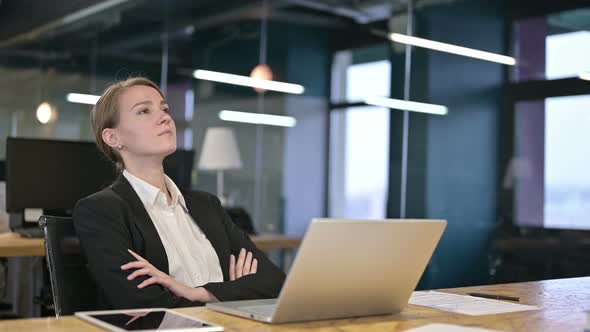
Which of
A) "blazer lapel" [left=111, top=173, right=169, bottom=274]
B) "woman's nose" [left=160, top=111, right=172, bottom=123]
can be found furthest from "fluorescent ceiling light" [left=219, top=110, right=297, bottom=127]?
"blazer lapel" [left=111, top=173, right=169, bottom=274]

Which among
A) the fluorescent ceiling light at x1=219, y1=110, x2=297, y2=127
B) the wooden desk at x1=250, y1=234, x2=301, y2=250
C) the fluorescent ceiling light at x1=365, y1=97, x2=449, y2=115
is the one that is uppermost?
the fluorescent ceiling light at x1=365, y1=97, x2=449, y2=115

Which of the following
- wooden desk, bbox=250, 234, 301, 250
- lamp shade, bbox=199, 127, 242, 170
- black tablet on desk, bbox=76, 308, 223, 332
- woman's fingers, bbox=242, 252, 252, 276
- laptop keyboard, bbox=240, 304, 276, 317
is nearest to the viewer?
black tablet on desk, bbox=76, 308, 223, 332

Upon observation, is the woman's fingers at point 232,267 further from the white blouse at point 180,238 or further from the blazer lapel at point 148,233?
the blazer lapel at point 148,233

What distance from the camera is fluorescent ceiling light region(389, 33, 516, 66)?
5.35 metres

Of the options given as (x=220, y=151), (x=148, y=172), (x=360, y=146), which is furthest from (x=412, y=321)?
(x=220, y=151)

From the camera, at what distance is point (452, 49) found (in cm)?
559

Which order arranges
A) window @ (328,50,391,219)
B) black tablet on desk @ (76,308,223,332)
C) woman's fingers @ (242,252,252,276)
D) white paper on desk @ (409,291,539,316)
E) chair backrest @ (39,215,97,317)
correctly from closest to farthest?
black tablet on desk @ (76,308,223,332) < white paper on desk @ (409,291,539,316) < chair backrest @ (39,215,97,317) < woman's fingers @ (242,252,252,276) < window @ (328,50,391,219)

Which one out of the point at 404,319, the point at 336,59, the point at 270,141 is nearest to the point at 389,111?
the point at 336,59

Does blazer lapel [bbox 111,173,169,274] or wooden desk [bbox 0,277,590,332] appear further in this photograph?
blazer lapel [bbox 111,173,169,274]

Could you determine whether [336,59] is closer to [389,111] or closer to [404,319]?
[389,111]

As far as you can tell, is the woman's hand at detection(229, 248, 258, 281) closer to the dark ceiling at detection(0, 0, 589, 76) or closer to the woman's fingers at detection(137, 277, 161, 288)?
the woman's fingers at detection(137, 277, 161, 288)

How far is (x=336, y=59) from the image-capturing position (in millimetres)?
6551

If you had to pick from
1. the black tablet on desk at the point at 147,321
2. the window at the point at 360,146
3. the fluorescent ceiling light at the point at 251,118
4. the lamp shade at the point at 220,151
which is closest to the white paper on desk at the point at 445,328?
the black tablet on desk at the point at 147,321

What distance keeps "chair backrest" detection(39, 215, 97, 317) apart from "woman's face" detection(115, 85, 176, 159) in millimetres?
332
